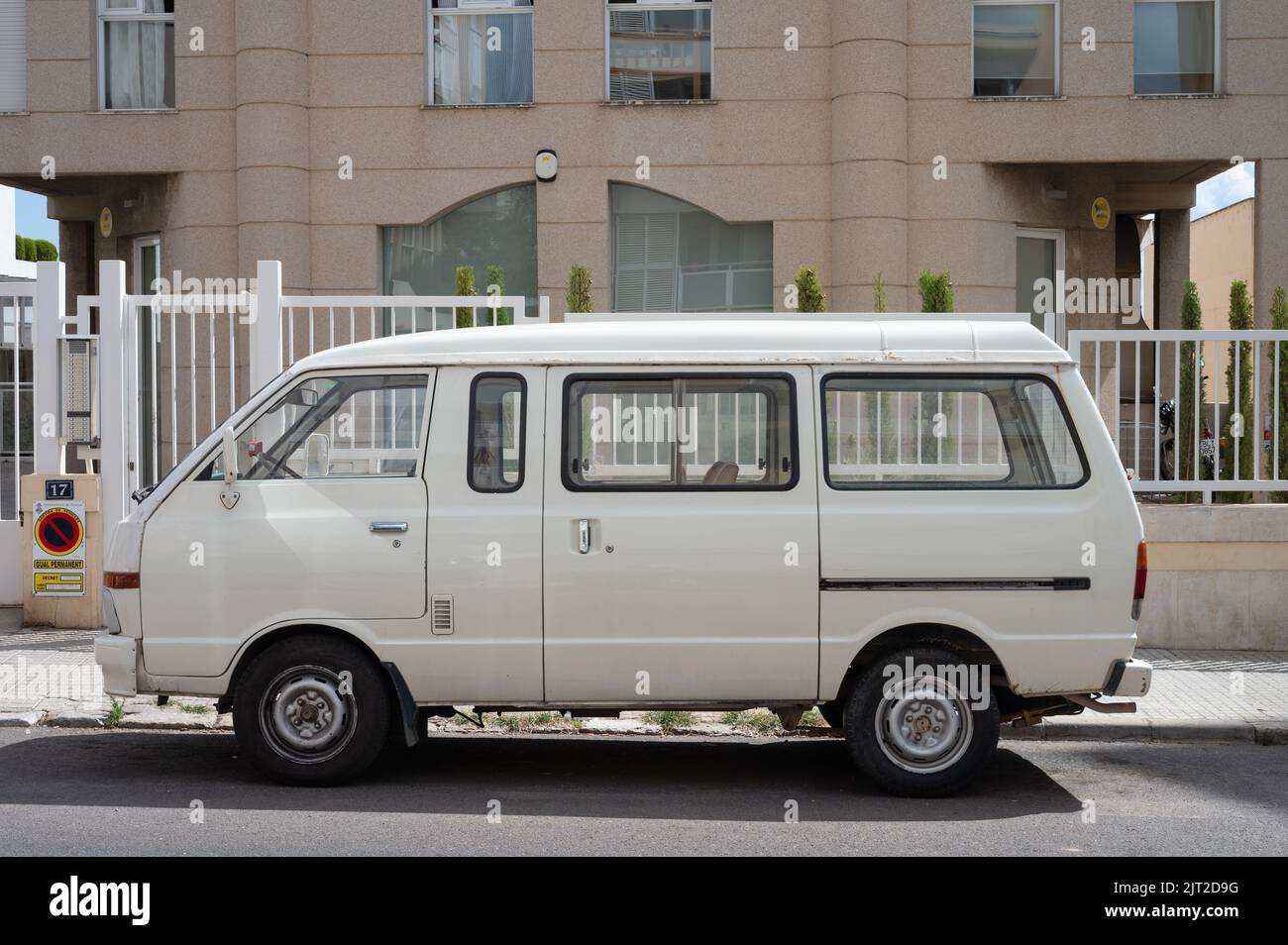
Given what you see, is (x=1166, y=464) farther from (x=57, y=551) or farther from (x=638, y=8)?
(x=57, y=551)

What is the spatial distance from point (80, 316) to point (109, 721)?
4.04m

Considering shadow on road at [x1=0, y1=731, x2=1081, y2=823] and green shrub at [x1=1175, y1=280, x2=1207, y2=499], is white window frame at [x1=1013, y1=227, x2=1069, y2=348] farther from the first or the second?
shadow on road at [x1=0, y1=731, x2=1081, y2=823]

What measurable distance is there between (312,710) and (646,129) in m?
9.12

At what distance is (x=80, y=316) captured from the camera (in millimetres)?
11359

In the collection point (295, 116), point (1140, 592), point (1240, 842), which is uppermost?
point (295, 116)

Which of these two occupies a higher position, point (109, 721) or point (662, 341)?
point (662, 341)

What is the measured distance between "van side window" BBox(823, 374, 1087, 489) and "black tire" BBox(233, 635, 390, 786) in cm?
248

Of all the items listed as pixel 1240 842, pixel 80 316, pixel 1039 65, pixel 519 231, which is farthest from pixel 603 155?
pixel 1240 842

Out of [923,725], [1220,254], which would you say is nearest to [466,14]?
[923,725]

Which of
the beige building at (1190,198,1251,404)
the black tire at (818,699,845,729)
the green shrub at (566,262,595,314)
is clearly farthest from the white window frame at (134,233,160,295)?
the beige building at (1190,198,1251,404)

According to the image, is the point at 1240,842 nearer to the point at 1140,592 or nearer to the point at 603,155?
the point at 1140,592

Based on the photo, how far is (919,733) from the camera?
6973 millimetres
